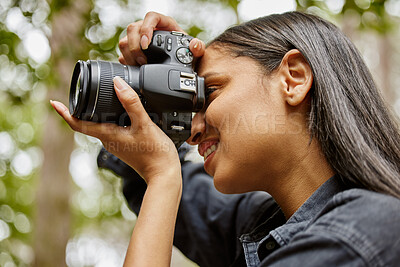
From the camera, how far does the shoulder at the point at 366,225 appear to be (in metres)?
0.93

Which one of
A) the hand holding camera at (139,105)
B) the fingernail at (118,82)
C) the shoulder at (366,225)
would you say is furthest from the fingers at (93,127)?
the shoulder at (366,225)

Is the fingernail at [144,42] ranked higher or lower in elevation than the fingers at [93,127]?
higher

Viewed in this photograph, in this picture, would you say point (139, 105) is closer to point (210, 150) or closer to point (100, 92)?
point (100, 92)

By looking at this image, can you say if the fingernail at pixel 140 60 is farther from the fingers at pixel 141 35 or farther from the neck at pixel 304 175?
the neck at pixel 304 175

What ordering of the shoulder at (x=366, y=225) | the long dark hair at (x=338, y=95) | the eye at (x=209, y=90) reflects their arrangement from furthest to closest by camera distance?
the eye at (x=209, y=90), the long dark hair at (x=338, y=95), the shoulder at (x=366, y=225)

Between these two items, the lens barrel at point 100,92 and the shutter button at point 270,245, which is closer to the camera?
the shutter button at point 270,245

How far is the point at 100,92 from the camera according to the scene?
1.40 metres

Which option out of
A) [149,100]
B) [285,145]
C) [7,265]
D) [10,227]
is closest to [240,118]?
[285,145]

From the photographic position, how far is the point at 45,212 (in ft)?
10.7

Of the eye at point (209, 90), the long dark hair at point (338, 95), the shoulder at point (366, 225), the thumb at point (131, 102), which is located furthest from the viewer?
the eye at point (209, 90)

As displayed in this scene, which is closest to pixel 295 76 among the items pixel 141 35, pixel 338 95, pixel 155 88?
pixel 338 95

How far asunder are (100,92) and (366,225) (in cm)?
89

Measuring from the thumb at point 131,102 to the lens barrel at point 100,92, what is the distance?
0.12ft

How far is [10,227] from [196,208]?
6.61 meters
